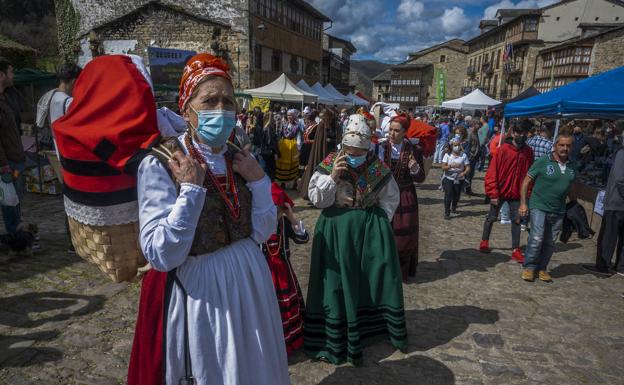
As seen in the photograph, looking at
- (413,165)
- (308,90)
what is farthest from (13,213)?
(308,90)

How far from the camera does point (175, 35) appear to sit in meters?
22.4

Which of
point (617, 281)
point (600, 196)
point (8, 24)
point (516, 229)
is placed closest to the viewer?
point (617, 281)

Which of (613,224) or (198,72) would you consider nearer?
(198,72)

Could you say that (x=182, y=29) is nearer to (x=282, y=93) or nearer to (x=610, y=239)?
(x=282, y=93)

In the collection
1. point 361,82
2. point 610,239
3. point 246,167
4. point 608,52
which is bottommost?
point 610,239

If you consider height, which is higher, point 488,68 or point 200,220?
point 488,68

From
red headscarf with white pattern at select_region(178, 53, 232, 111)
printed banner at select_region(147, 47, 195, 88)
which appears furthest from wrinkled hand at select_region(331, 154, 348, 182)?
printed banner at select_region(147, 47, 195, 88)

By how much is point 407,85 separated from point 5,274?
244ft

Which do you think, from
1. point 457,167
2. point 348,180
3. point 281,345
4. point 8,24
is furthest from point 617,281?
point 8,24

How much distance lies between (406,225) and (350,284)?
1785mm

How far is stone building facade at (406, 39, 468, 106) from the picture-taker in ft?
217

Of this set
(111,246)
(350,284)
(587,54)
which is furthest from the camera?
(587,54)

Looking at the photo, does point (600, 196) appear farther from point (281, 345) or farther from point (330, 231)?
point (281, 345)

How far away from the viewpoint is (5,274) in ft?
15.7
